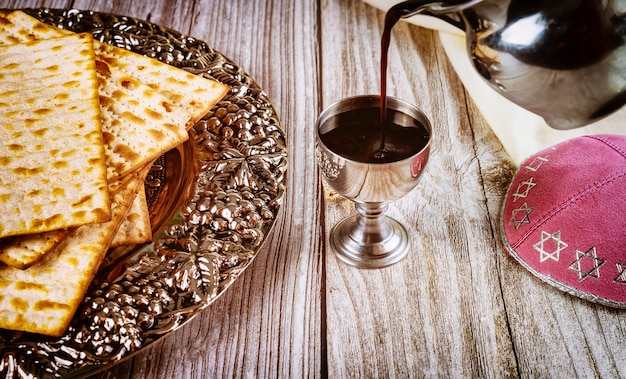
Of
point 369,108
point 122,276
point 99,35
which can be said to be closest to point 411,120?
point 369,108

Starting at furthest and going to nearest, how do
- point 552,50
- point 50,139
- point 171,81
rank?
point 171,81, point 50,139, point 552,50

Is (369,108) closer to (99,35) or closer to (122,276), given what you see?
(122,276)

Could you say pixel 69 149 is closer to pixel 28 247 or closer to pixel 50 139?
pixel 50 139

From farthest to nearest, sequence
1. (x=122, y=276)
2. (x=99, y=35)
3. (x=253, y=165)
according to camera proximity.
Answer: (x=99, y=35) < (x=253, y=165) < (x=122, y=276)

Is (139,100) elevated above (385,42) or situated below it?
below

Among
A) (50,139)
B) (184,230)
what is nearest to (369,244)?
(184,230)

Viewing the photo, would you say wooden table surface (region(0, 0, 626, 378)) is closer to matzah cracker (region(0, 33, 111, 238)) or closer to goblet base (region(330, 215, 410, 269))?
goblet base (region(330, 215, 410, 269))

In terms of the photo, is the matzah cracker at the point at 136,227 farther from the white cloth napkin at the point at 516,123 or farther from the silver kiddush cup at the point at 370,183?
the white cloth napkin at the point at 516,123
